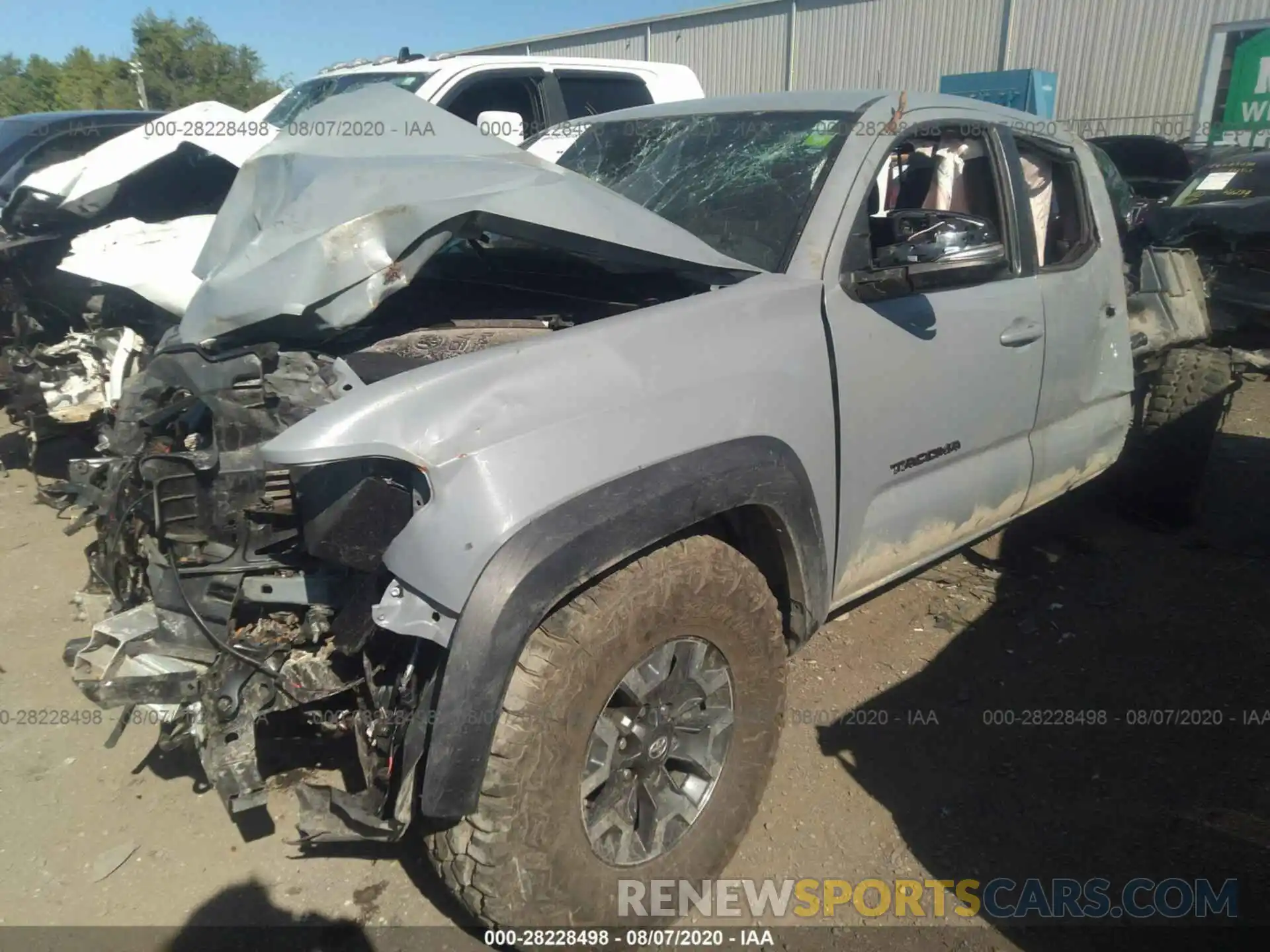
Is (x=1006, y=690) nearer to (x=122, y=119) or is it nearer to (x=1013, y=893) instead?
(x=1013, y=893)

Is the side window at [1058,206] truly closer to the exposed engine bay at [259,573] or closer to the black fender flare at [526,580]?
the exposed engine bay at [259,573]

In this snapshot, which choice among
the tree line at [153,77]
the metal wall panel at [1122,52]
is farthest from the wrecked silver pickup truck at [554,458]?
the tree line at [153,77]

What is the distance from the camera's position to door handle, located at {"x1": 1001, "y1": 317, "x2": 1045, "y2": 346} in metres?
3.01

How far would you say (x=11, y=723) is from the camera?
305 cm

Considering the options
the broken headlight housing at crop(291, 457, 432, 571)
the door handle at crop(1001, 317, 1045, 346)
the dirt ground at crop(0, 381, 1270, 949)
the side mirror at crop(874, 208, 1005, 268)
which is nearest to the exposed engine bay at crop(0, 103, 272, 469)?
the dirt ground at crop(0, 381, 1270, 949)

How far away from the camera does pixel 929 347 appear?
2.71 metres

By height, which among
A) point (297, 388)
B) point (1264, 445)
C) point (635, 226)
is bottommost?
point (1264, 445)

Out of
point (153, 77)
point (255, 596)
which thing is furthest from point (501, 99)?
point (153, 77)

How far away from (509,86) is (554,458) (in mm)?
5395

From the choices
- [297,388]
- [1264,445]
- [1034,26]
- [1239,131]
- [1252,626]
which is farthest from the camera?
[1034,26]

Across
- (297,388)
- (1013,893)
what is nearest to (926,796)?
(1013,893)

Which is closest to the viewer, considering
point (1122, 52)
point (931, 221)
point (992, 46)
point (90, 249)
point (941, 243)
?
point (941, 243)

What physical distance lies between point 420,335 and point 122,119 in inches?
251

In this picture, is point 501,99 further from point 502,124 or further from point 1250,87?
point 1250,87
